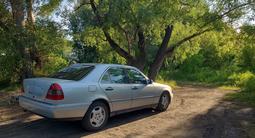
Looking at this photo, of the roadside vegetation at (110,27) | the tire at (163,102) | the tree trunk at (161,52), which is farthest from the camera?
the tree trunk at (161,52)

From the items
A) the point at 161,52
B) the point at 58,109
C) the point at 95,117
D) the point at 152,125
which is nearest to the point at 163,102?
the point at 152,125

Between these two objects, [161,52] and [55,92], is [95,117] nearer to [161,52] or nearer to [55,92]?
[55,92]

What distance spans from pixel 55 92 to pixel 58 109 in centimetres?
37

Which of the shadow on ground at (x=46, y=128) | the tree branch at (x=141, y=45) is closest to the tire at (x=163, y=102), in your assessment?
the shadow on ground at (x=46, y=128)

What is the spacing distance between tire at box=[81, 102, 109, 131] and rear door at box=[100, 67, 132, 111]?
31 centimetres

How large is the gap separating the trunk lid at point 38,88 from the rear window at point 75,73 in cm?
37

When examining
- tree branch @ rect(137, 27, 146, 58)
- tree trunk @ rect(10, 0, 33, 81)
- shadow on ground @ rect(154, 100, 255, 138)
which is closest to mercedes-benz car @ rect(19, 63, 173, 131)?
shadow on ground @ rect(154, 100, 255, 138)

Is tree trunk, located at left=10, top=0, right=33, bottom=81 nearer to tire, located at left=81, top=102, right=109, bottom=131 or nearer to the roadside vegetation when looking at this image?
the roadside vegetation

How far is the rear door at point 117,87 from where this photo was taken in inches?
277

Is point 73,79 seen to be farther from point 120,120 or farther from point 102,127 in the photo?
point 120,120

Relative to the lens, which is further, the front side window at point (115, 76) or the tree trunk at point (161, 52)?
the tree trunk at point (161, 52)

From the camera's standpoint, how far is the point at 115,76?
743cm

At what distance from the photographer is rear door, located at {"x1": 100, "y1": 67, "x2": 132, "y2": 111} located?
7.04 m

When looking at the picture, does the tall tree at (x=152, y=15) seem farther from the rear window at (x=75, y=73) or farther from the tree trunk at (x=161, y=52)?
the rear window at (x=75, y=73)
